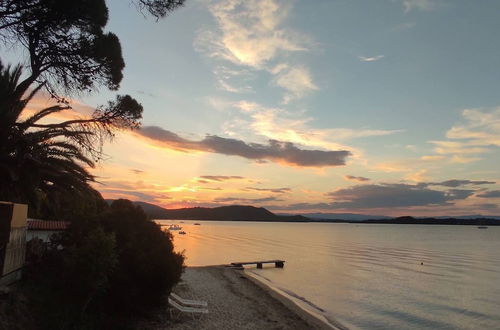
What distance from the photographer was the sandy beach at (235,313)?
46.6 feet

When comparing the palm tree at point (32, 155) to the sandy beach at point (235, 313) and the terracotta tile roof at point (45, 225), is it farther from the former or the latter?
the sandy beach at point (235, 313)

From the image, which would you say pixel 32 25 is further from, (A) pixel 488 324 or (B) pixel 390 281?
(B) pixel 390 281

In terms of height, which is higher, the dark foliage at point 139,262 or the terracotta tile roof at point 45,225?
the terracotta tile roof at point 45,225

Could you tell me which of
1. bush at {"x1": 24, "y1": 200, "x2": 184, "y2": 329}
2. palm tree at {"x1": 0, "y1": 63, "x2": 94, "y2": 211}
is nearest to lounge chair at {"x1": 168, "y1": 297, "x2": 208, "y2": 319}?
bush at {"x1": 24, "y1": 200, "x2": 184, "y2": 329}

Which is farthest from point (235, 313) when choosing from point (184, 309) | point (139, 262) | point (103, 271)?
point (103, 271)

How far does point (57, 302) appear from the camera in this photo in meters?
10.8

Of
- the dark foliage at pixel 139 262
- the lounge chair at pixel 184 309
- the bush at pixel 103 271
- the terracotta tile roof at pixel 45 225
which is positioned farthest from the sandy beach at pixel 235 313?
the terracotta tile roof at pixel 45 225

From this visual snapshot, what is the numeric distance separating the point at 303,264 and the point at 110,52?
45728 millimetres

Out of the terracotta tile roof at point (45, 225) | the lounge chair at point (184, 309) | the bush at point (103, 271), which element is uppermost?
the terracotta tile roof at point (45, 225)

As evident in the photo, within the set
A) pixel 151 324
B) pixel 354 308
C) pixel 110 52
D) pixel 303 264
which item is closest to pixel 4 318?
pixel 151 324

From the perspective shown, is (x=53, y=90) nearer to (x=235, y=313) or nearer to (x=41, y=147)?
(x=41, y=147)

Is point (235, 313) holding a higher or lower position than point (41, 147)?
lower

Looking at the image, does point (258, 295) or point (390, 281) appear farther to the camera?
point (390, 281)

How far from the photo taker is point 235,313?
1755 cm
